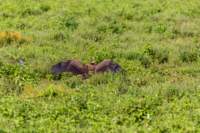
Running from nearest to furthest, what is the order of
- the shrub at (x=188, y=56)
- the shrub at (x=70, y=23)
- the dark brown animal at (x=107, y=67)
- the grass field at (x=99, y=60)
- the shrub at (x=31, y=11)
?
the grass field at (x=99, y=60)
the dark brown animal at (x=107, y=67)
the shrub at (x=188, y=56)
the shrub at (x=70, y=23)
the shrub at (x=31, y=11)

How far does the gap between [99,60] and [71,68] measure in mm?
1139

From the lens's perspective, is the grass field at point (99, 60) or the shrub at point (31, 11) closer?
the grass field at point (99, 60)

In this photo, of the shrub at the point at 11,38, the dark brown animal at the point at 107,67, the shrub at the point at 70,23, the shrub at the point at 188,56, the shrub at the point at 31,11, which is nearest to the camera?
the dark brown animal at the point at 107,67

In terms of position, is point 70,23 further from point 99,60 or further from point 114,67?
point 114,67

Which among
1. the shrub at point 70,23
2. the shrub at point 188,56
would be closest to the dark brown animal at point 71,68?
the shrub at point 188,56

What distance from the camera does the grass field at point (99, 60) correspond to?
29.6 feet

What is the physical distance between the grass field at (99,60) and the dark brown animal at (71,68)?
0.58ft

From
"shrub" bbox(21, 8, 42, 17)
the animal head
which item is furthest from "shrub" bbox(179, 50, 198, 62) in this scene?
"shrub" bbox(21, 8, 42, 17)

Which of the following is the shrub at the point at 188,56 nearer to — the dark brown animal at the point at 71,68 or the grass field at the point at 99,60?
the grass field at the point at 99,60

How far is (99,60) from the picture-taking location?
12.8 m

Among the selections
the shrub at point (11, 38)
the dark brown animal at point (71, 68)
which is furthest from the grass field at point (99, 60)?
the dark brown animal at point (71, 68)

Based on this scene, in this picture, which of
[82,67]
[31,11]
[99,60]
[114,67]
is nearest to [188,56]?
[99,60]

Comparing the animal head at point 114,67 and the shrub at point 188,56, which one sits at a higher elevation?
the animal head at point 114,67

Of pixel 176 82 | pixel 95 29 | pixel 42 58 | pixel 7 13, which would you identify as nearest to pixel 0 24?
pixel 7 13
